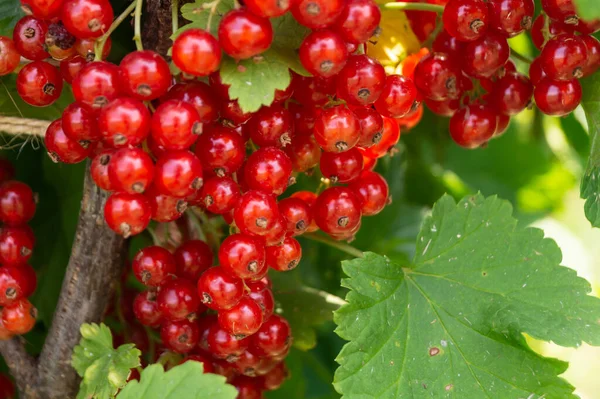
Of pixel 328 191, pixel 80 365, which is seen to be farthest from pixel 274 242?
pixel 80 365

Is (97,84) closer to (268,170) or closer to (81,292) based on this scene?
(268,170)

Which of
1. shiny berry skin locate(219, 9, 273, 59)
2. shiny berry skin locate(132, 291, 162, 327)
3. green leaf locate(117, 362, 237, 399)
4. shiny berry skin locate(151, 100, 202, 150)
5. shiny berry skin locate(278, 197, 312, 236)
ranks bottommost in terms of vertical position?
shiny berry skin locate(132, 291, 162, 327)

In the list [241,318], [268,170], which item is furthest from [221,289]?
[268,170]

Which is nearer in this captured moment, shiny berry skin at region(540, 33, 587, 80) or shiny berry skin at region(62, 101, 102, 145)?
shiny berry skin at region(62, 101, 102, 145)

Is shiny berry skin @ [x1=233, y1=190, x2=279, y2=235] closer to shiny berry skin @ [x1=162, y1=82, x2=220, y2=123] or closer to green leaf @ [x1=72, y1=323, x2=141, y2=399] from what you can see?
shiny berry skin @ [x1=162, y1=82, x2=220, y2=123]

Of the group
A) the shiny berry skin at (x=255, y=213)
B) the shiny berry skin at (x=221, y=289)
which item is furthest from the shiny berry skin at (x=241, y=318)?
the shiny berry skin at (x=255, y=213)

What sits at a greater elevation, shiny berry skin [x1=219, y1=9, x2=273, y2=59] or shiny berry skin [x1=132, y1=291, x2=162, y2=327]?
shiny berry skin [x1=219, y1=9, x2=273, y2=59]

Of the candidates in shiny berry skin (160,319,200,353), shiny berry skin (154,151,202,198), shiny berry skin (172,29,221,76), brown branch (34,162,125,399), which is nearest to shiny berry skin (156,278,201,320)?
shiny berry skin (160,319,200,353)

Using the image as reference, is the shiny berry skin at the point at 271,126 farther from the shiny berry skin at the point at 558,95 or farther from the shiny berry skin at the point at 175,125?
the shiny berry skin at the point at 558,95
